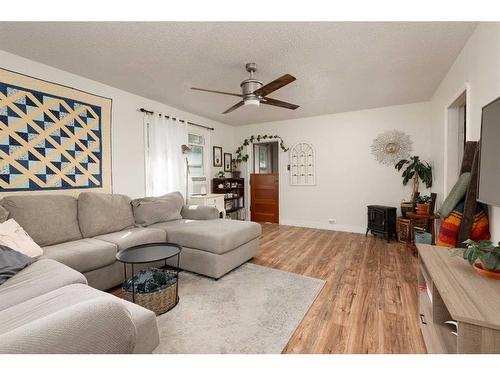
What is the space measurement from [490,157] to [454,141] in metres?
1.71

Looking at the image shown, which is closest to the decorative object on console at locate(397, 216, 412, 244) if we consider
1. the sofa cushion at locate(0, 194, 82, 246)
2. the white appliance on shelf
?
the white appliance on shelf

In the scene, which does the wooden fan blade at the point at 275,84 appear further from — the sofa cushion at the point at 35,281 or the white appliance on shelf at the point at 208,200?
the white appliance on shelf at the point at 208,200

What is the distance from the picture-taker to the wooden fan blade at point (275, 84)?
2.08 m

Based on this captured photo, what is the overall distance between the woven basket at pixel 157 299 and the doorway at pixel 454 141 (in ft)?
11.0

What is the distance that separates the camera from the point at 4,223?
189 cm

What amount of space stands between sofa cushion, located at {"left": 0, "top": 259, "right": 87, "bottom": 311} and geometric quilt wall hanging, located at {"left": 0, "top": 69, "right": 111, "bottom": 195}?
130 cm

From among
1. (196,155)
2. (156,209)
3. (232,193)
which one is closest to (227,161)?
(232,193)

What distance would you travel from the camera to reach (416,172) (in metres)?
3.71

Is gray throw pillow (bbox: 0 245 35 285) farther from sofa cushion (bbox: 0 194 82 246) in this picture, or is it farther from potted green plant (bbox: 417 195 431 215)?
potted green plant (bbox: 417 195 431 215)

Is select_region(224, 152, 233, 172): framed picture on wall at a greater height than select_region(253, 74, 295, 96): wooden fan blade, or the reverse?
select_region(253, 74, 295, 96): wooden fan blade

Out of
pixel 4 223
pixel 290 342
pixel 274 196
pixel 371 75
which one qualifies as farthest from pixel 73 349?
pixel 274 196

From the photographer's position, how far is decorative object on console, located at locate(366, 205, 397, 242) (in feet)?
12.5

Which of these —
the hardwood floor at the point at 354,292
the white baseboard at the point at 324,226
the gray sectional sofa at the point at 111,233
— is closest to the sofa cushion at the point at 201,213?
the gray sectional sofa at the point at 111,233

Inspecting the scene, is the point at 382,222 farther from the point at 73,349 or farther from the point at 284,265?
the point at 73,349
